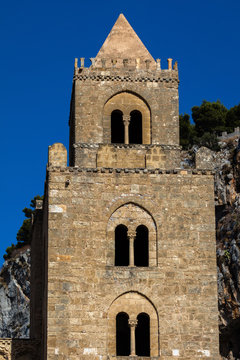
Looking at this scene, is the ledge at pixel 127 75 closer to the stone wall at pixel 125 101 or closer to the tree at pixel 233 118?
the stone wall at pixel 125 101

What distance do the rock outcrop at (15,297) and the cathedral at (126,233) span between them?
116 feet

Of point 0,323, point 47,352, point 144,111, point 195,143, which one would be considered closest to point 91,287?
point 47,352

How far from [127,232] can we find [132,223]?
0.38 metres

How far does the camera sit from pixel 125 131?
1277 inches

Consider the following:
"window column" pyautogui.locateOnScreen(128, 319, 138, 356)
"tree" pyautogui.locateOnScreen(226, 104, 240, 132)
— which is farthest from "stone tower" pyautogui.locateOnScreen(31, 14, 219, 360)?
"tree" pyautogui.locateOnScreen(226, 104, 240, 132)

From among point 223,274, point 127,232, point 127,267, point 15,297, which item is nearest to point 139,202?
point 127,232

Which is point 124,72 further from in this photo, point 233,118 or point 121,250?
point 233,118

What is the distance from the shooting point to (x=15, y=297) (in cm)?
6938

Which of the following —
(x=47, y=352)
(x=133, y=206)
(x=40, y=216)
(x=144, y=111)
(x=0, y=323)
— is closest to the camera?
(x=47, y=352)

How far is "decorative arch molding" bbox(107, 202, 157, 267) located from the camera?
30.1m

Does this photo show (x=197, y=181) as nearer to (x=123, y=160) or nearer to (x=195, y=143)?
(x=123, y=160)

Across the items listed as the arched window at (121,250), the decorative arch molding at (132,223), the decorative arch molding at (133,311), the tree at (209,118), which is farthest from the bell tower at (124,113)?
the tree at (209,118)

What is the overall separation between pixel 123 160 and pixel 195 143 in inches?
2292

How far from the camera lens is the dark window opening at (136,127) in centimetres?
3300
